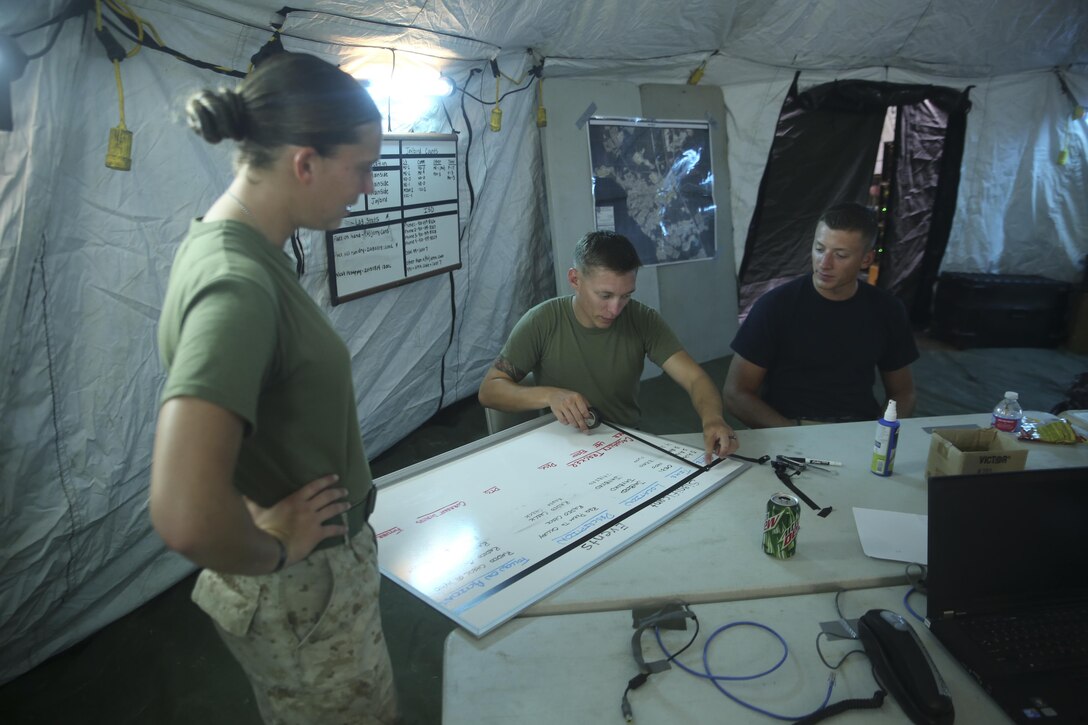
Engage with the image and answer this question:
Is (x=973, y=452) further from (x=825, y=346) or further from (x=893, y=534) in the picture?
(x=825, y=346)

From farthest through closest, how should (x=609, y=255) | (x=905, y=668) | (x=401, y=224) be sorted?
(x=401, y=224), (x=609, y=255), (x=905, y=668)

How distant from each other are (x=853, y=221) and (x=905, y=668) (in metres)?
1.55

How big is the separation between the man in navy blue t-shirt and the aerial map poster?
1749 millimetres

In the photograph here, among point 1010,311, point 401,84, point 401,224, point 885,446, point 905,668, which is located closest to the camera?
point 905,668

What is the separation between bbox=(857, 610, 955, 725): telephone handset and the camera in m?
0.84

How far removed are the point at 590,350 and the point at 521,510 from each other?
77 centimetres

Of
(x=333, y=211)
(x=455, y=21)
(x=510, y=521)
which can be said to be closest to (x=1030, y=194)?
(x=455, y=21)

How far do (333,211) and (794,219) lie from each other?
4.44m

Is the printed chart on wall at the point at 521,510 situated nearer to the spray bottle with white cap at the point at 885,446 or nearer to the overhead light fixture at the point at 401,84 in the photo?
the spray bottle with white cap at the point at 885,446

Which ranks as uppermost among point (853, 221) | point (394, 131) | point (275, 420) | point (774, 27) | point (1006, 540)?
point (774, 27)

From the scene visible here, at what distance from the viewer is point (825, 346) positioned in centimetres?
217

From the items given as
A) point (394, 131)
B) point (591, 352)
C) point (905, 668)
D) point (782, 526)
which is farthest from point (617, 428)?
point (394, 131)

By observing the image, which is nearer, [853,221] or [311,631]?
[311,631]

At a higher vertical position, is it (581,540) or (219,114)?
(219,114)
